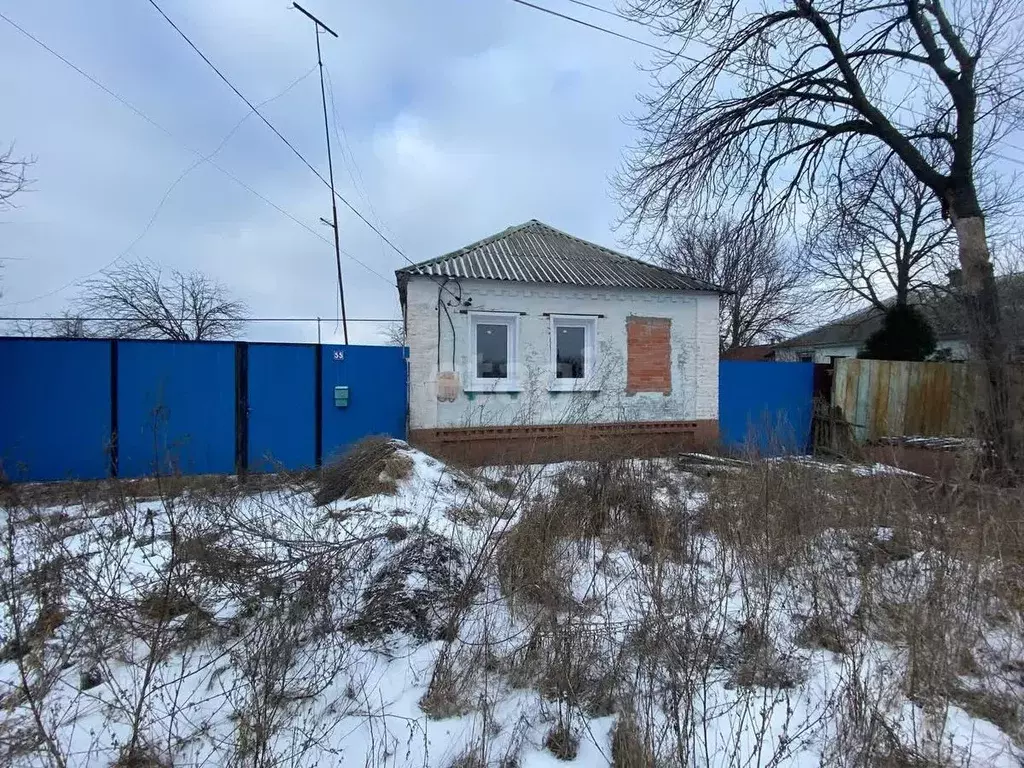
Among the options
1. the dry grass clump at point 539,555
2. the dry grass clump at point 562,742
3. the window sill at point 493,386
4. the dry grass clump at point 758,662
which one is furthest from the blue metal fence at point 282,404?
the dry grass clump at point 758,662

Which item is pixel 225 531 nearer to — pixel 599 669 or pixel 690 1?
pixel 599 669


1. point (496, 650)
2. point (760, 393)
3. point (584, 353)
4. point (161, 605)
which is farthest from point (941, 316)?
point (161, 605)

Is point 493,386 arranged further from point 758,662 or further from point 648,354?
point 758,662

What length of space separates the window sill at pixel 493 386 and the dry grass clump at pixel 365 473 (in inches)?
101

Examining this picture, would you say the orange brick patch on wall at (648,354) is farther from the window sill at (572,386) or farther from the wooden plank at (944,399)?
the wooden plank at (944,399)

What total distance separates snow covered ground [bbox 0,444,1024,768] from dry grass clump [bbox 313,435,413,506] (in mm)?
1037

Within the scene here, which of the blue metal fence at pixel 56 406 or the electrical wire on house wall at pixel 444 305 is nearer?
the blue metal fence at pixel 56 406

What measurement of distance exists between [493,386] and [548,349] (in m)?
1.24

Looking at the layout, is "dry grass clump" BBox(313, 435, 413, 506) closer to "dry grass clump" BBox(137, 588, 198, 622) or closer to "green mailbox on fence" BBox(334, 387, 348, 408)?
"green mailbox on fence" BBox(334, 387, 348, 408)

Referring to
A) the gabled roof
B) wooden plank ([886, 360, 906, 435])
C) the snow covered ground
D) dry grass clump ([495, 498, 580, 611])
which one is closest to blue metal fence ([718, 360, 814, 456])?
wooden plank ([886, 360, 906, 435])

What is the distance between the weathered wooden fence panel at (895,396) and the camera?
10.4m

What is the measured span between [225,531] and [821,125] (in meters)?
11.3

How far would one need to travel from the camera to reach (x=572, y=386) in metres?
9.18

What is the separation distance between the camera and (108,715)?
90.5 inches
